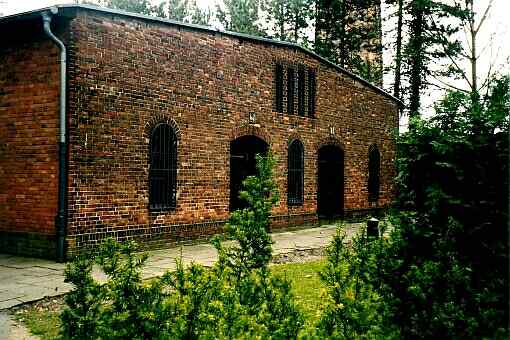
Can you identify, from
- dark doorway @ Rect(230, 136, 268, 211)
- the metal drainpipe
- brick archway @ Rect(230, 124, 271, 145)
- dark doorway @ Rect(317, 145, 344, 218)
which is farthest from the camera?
dark doorway @ Rect(317, 145, 344, 218)

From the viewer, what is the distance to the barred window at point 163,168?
10992 mm

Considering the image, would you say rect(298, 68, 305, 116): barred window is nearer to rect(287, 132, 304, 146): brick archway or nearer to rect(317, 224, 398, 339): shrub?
rect(287, 132, 304, 146): brick archway

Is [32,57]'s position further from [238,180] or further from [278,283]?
[278,283]

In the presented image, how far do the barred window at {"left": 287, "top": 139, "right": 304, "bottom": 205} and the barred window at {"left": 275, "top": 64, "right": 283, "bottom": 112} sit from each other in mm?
1256

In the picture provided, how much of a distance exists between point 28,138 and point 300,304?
310 inches

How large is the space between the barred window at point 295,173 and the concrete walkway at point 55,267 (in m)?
1.95

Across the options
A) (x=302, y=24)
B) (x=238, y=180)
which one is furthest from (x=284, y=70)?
(x=302, y=24)

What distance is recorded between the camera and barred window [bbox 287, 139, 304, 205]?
15.3 metres

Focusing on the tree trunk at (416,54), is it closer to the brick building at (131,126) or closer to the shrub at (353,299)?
the brick building at (131,126)

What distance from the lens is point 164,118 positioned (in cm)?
1125

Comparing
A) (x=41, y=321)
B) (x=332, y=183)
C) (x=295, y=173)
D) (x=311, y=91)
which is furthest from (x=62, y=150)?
(x=332, y=183)

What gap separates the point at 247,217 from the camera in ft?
13.5

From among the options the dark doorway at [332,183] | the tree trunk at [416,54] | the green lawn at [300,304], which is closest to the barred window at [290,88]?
the dark doorway at [332,183]

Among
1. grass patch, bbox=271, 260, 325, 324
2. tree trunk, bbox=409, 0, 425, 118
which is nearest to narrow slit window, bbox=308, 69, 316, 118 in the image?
grass patch, bbox=271, 260, 325, 324
